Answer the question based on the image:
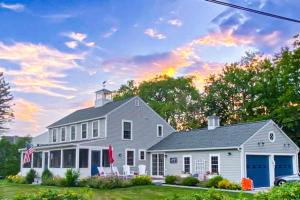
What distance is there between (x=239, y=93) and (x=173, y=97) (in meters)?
12.5

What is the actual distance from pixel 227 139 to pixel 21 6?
17081 millimetres

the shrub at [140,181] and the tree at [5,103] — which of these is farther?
the tree at [5,103]

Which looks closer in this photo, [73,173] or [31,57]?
[31,57]

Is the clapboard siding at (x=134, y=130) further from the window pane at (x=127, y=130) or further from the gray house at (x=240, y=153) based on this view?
the gray house at (x=240, y=153)

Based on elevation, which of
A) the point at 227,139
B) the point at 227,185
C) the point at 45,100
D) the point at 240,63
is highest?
the point at 240,63

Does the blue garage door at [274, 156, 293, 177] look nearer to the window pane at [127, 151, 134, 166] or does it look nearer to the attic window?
the attic window

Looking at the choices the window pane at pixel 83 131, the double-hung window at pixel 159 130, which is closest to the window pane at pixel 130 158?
the double-hung window at pixel 159 130

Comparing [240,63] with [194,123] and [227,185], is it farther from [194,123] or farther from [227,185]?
[227,185]

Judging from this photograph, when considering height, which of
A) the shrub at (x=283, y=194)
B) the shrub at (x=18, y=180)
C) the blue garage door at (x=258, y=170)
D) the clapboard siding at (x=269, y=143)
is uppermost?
the clapboard siding at (x=269, y=143)

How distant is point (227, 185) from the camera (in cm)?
2355

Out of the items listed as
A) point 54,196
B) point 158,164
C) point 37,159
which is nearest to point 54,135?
point 37,159

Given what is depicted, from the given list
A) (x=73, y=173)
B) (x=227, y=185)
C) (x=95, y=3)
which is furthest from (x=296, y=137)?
(x=95, y=3)

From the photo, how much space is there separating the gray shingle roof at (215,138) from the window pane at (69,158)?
6.46 m

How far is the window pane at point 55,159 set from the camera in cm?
3484
